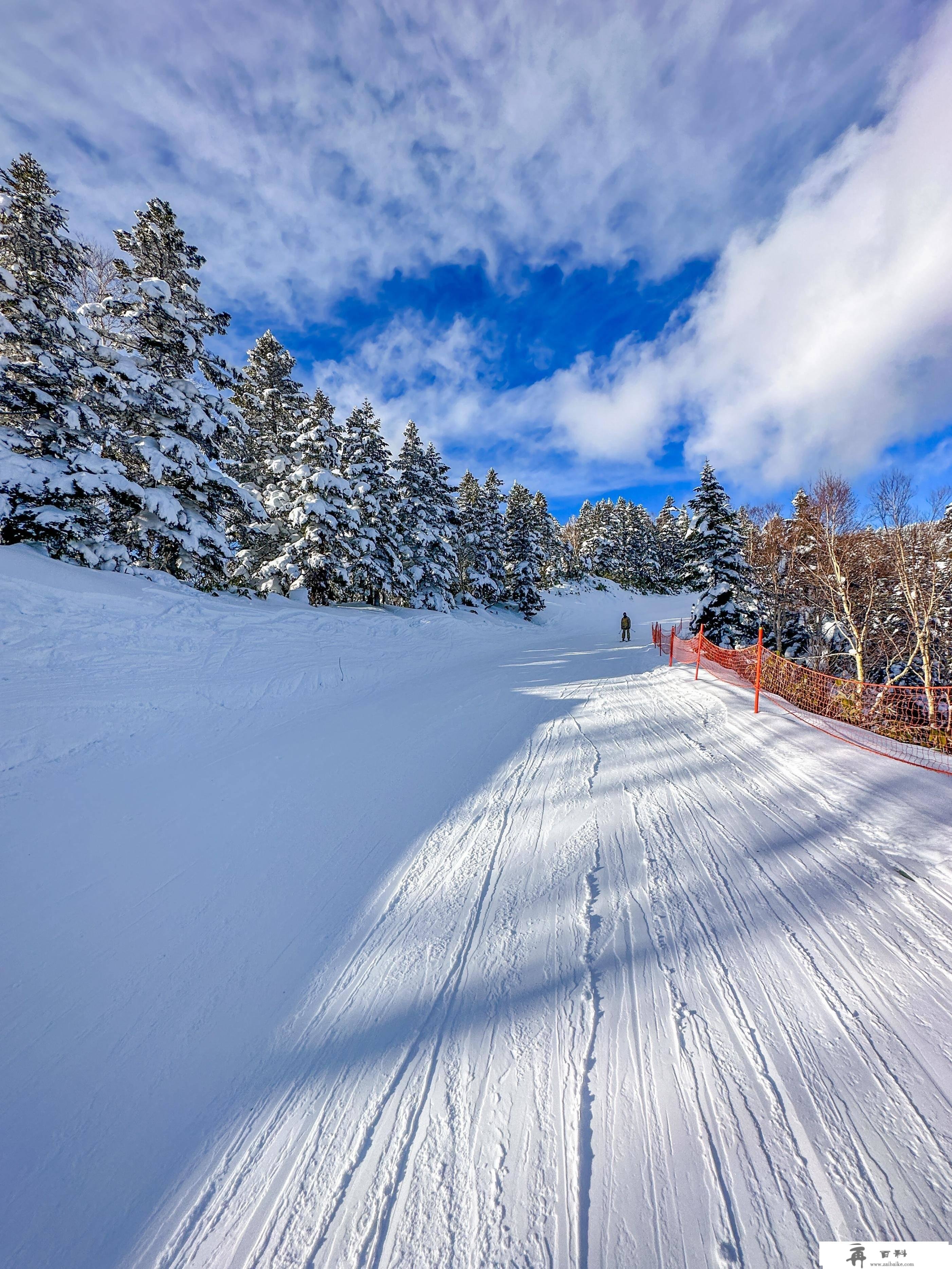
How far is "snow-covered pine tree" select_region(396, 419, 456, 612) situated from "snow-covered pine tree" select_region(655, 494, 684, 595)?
4010cm

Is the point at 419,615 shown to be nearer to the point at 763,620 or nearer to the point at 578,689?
the point at 578,689

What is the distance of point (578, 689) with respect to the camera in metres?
8.66

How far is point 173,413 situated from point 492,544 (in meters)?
17.6

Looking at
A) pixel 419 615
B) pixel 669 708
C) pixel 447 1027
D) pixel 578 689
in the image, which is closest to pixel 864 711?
pixel 669 708

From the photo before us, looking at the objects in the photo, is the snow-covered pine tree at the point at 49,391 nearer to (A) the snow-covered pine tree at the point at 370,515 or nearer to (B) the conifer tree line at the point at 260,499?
(B) the conifer tree line at the point at 260,499

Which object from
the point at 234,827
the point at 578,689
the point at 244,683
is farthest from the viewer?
the point at 578,689

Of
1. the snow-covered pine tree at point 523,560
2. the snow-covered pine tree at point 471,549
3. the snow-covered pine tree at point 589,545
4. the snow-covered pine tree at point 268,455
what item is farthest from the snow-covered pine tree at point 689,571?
the snow-covered pine tree at point 589,545

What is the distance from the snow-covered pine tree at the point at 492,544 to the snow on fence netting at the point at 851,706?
15.6 metres

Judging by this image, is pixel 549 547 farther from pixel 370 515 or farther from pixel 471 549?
pixel 370 515

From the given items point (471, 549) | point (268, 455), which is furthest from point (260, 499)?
point (471, 549)

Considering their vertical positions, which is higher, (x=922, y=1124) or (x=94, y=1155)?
(x=922, y=1124)

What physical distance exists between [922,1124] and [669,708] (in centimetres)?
586

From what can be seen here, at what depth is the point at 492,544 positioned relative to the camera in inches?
1039

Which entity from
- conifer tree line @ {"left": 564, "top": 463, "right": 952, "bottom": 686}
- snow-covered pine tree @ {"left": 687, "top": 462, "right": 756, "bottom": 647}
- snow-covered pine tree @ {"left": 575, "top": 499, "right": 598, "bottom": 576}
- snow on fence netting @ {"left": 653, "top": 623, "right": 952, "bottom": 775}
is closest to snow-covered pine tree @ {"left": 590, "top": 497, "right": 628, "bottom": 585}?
snow-covered pine tree @ {"left": 575, "top": 499, "right": 598, "bottom": 576}
